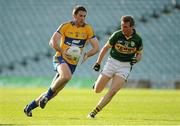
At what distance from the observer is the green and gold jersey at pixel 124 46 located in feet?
44.0

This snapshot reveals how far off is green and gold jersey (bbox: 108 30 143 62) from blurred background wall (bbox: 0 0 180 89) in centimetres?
1699

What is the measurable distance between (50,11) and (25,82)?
17.7 feet

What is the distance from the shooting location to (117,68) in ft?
44.4

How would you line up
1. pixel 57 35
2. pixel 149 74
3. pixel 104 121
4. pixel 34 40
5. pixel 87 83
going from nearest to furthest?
pixel 104 121, pixel 57 35, pixel 87 83, pixel 149 74, pixel 34 40

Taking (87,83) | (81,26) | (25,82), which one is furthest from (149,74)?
(81,26)

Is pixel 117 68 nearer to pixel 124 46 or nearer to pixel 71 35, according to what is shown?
pixel 124 46

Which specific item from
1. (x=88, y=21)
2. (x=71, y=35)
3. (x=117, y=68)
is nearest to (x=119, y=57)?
(x=117, y=68)

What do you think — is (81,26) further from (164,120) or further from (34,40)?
(34,40)

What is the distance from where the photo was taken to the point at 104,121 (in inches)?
474

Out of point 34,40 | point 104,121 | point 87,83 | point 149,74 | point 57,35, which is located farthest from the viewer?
point 34,40

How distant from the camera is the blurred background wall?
32.3 meters

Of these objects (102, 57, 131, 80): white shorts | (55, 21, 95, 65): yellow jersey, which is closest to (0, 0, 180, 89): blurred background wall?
(102, 57, 131, 80): white shorts

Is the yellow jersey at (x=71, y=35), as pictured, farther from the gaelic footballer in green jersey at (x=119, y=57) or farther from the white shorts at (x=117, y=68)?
the white shorts at (x=117, y=68)

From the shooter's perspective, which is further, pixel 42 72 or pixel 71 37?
pixel 42 72
